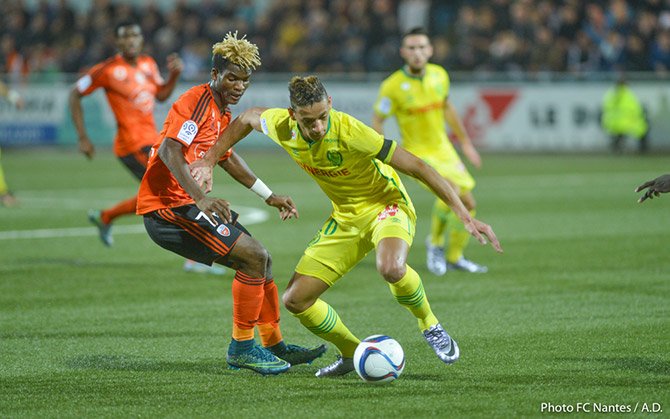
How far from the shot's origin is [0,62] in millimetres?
28828

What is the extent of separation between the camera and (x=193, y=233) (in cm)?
587

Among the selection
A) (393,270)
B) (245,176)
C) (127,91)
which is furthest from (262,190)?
(127,91)

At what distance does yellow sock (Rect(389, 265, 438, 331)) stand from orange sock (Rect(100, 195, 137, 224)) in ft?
16.8

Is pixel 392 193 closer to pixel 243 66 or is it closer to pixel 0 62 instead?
pixel 243 66

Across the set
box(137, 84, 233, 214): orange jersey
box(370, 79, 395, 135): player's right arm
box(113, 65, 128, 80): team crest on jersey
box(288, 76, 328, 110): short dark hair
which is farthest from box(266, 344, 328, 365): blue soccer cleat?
box(113, 65, 128, 80): team crest on jersey

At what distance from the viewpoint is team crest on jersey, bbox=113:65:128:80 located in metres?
10.2

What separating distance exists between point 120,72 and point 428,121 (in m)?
3.58

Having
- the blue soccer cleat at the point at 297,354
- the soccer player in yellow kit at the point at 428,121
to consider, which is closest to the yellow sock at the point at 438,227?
the soccer player in yellow kit at the point at 428,121

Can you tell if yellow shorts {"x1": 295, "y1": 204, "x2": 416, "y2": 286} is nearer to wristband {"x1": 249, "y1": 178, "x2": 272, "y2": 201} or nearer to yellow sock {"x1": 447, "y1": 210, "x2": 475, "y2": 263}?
wristband {"x1": 249, "y1": 178, "x2": 272, "y2": 201}

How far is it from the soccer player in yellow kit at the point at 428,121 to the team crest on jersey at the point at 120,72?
2.93 metres

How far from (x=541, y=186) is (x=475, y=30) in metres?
9.11

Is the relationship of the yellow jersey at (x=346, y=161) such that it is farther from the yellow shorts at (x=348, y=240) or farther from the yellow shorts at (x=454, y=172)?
the yellow shorts at (x=454, y=172)

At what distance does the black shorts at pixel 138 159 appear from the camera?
1003 cm

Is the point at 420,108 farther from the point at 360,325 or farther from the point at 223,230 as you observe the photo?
the point at 223,230
